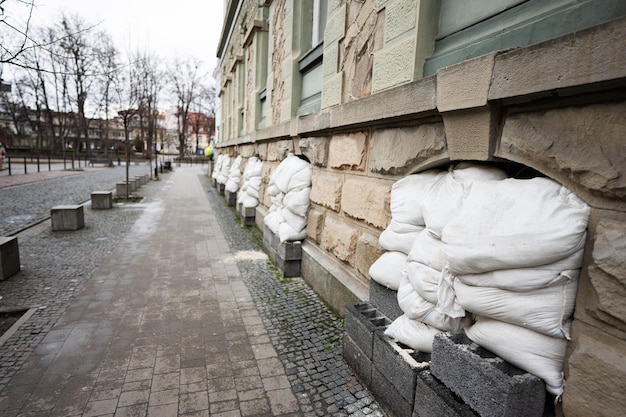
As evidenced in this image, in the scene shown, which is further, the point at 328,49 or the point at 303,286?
the point at 303,286

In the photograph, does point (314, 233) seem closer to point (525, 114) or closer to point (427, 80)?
point (427, 80)

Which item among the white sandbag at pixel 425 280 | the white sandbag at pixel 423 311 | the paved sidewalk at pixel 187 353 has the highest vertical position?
the white sandbag at pixel 425 280

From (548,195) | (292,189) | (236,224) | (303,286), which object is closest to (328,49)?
(292,189)

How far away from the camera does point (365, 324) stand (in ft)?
8.91

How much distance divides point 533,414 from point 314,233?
11.1ft

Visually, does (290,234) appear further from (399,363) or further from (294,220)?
(399,363)

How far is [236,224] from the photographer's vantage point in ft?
28.9

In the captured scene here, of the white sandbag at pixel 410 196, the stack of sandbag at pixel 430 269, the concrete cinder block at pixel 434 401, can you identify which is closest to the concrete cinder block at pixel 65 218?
the white sandbag at pixel 410 196

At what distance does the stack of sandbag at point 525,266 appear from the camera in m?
1.57

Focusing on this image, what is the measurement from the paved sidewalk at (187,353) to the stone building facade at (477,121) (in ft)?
2.38

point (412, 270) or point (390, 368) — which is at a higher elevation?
point (412, 270)

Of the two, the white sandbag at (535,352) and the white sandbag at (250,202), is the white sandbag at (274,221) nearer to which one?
the white sandbag at (250,202)

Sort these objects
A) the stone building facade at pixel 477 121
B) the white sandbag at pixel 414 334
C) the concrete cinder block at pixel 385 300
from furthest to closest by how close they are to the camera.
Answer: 1. the concrete cinder block at pixel 385 300
2. the white sandbag at pixel 414 334
3. the stone building facade at pixel 477 121

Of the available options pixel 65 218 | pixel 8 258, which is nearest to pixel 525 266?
pixel 8 258
